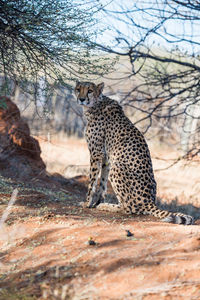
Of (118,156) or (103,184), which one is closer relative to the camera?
(118,156)

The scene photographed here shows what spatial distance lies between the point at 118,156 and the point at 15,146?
3782 millimetres

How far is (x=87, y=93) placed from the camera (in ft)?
16.5

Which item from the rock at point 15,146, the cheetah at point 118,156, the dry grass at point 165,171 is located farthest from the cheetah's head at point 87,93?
the rock at point 15,146

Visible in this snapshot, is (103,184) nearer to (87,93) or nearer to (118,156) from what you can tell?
(118,156)

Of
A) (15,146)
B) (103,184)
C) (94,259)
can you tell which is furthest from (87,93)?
(15,146)

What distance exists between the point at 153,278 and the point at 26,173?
5.70 metres

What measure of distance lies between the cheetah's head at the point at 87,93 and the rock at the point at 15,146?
9.45ft

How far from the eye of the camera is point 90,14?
483cm

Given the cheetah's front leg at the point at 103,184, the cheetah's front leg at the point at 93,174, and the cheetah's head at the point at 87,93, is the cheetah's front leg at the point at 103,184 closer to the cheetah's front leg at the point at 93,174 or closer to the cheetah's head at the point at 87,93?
the cheetah's front leg at the point at 93,174

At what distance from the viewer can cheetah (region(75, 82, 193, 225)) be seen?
4496mm

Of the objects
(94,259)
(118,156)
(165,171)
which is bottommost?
(165,171)

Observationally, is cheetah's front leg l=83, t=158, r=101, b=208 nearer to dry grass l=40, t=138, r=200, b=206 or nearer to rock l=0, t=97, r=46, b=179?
dry grass l=40, t=138, r=200, b=206

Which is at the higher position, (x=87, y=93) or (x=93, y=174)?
(x=87, y=93)

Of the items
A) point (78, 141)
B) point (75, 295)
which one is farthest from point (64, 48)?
point (78, 141)
